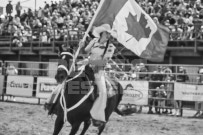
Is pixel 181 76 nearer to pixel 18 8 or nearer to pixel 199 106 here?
pixel 199 106

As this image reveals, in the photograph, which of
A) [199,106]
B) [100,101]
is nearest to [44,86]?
[199,106]

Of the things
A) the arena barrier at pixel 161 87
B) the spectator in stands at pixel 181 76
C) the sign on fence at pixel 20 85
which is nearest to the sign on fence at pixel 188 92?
the arena barrier at pixel 161 87

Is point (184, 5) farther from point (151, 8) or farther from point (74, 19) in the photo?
point (74, 19)

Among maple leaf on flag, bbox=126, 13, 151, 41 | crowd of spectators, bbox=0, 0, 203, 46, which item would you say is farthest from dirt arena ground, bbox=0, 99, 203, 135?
crowd of spectators, bbox=0, 0, 203, 46

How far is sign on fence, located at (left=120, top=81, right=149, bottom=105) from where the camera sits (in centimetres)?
1541

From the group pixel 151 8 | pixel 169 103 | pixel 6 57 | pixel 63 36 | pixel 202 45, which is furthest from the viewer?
pixel 6 57

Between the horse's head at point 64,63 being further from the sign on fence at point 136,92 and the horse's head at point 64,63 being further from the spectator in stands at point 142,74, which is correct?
the spectator in stands at point 142,74

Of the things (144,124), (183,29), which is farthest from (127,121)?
(183,29)

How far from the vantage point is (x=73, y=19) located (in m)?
22.6

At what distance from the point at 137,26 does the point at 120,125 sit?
3.84 m

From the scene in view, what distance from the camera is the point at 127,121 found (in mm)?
12891

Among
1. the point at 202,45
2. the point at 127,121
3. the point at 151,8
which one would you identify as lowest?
the point at 127,121

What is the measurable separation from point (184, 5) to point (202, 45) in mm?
2193

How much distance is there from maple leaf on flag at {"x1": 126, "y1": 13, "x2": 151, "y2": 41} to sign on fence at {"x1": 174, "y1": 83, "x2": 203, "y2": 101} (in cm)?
605
